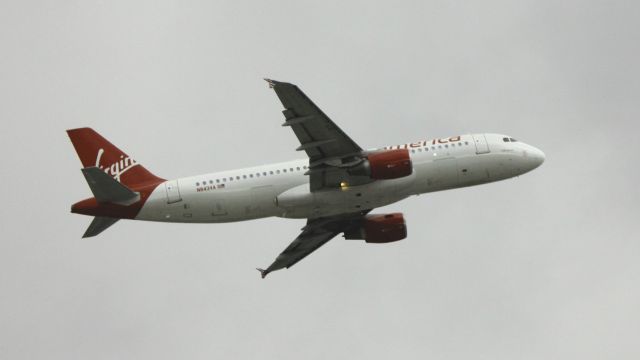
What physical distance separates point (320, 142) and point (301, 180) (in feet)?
11.4

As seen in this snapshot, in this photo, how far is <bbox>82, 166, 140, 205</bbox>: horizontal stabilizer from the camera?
61.2 m

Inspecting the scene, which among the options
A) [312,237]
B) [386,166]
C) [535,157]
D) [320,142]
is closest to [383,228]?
[312,237]

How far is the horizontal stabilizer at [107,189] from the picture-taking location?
61219 mm

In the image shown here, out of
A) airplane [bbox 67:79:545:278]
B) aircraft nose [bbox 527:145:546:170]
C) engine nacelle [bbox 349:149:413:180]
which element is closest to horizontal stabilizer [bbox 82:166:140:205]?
airplane [bbox 67:79:545:278]

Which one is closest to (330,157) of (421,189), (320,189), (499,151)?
(320,189)

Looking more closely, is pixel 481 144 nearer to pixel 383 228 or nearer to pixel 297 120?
pixel 383 228

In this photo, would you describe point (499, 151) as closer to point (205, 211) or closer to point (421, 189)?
point (421, 189)

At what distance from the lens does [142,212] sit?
2507 inches

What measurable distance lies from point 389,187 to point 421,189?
247 centimetres

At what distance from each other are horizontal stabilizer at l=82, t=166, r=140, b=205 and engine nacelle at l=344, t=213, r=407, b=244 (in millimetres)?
16580

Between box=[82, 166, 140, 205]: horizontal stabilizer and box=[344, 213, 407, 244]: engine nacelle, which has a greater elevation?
box=[82, 166, 140, 205]: horizontal stabilizer

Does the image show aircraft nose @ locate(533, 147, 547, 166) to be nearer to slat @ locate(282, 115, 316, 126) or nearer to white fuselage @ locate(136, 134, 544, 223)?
white fuselage @ locate(136, 134, 544, 223)

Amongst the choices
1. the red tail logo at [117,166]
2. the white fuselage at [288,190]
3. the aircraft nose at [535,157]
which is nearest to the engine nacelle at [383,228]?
the white fuselage at [288,190]

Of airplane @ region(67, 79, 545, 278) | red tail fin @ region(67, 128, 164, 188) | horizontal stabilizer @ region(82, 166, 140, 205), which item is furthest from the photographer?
red tail fin @ region(67, 128, 164, 188)
